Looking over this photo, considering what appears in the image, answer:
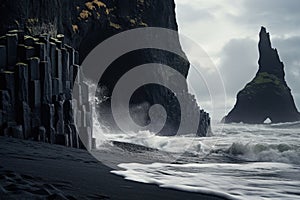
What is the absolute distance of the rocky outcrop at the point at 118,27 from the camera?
35.5 meters

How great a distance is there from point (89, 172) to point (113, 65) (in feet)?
123

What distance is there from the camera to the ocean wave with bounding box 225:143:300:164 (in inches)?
669

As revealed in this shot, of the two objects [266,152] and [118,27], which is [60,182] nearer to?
[266,152]

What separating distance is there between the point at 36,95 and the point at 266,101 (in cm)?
10005

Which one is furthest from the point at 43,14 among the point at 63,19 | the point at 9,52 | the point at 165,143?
the point at 9,52

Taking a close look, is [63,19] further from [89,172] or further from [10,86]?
[89,172]

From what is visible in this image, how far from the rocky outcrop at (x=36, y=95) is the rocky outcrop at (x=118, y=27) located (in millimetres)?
14259

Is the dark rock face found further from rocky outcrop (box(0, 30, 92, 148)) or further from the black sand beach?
the black sand beach

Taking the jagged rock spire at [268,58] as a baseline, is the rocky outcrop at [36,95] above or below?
below

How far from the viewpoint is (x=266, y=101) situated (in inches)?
4173

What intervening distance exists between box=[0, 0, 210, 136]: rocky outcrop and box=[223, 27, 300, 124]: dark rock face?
5740 centimetres

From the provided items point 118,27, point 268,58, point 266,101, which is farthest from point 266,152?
point 268,58

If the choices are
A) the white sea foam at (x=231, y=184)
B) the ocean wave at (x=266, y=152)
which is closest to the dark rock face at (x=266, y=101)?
the ocean wave at (x=266, y=152)

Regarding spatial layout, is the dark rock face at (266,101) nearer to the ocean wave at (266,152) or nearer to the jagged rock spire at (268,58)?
the jagged rock spire at (268,58)
